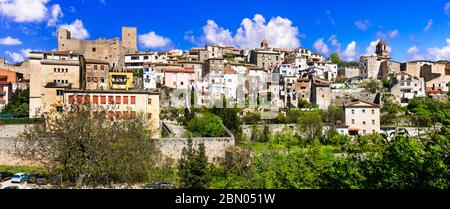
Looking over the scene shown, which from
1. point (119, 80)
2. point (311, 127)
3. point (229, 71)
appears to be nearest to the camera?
point (311, 127)

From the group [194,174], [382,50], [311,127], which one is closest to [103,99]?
[194,174]

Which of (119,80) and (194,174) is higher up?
(119,80)

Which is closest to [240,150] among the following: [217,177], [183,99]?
[217,177]

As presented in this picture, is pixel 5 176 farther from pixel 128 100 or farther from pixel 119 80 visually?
pixel 119 80

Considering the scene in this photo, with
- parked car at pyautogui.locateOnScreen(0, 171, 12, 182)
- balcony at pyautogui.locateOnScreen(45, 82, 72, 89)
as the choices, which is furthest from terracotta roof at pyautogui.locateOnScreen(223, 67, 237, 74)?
parked car at pyautogui.locateOnScreen(0, 171, 12, 182)

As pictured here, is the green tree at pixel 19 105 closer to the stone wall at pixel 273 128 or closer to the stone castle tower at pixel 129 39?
the stone castle tower at pixel 129 39

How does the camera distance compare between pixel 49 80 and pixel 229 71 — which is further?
pixel 229 71

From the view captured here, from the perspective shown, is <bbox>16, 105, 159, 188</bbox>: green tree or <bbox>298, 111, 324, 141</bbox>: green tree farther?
<bbox>298, 111, 324, 141</bbox>: green tree

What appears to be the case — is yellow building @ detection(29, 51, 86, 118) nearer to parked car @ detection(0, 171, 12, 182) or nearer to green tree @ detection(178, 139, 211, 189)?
parked car @ detection(0, 171, 12, 182)

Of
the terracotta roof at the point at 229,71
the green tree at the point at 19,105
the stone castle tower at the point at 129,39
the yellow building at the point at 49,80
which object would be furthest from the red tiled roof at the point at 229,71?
the green tree at the point at 19,105

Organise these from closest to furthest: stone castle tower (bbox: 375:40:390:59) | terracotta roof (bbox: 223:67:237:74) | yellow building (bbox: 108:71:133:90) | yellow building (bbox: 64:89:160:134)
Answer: yellow building (bbox: 64:89:160:134)
yellow building (bbox: 108:71:133:90)
terracotta roof (bbox: 223:67:237:74)
stone castle tower (bbox: 375:40:390:59)

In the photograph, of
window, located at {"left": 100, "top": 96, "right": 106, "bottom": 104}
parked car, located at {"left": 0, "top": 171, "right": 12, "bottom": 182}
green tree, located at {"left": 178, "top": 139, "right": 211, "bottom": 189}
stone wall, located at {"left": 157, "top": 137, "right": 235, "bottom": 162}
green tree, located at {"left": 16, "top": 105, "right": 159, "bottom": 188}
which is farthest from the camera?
window, located at {"left": 100, "top": 96, "right": 106, "bottom": 104}

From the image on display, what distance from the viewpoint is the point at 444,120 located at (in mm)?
3230
